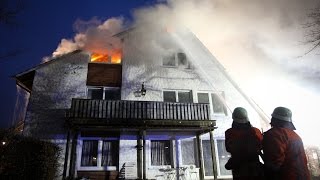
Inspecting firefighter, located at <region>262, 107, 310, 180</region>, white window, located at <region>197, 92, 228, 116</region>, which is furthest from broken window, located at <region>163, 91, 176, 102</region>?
firefighter, located at <region>262, 107, 310, 180</region>

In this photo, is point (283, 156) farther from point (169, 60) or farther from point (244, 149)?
point (169, 60)

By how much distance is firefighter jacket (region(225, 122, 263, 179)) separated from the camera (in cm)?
367

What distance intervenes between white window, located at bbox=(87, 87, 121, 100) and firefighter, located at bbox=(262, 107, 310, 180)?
534 inches

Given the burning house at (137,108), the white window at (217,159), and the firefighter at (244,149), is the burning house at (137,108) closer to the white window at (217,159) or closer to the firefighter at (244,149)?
the white window at (217,159)

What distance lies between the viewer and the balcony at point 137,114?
13820 millimetres

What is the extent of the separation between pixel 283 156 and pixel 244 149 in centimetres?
54

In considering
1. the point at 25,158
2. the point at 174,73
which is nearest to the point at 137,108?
the point at 174,73

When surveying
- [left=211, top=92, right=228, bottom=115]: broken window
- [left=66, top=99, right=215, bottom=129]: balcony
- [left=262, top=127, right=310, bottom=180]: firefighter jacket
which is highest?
[left=211, top=92, right=228, bottom=115]: broken window

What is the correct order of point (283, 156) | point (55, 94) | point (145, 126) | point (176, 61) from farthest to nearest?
1. point (176, 61)
2. point (55, 94)
3. point (145, 126)
4. point (283, 156)

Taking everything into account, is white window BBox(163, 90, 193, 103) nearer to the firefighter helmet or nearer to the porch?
the porch

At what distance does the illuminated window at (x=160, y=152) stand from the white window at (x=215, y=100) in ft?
12.0

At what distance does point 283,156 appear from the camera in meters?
3.37

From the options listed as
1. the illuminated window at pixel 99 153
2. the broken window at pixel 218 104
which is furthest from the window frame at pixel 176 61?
the illuminated window at pixel 99 153

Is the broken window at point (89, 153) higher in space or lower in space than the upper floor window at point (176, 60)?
lower
